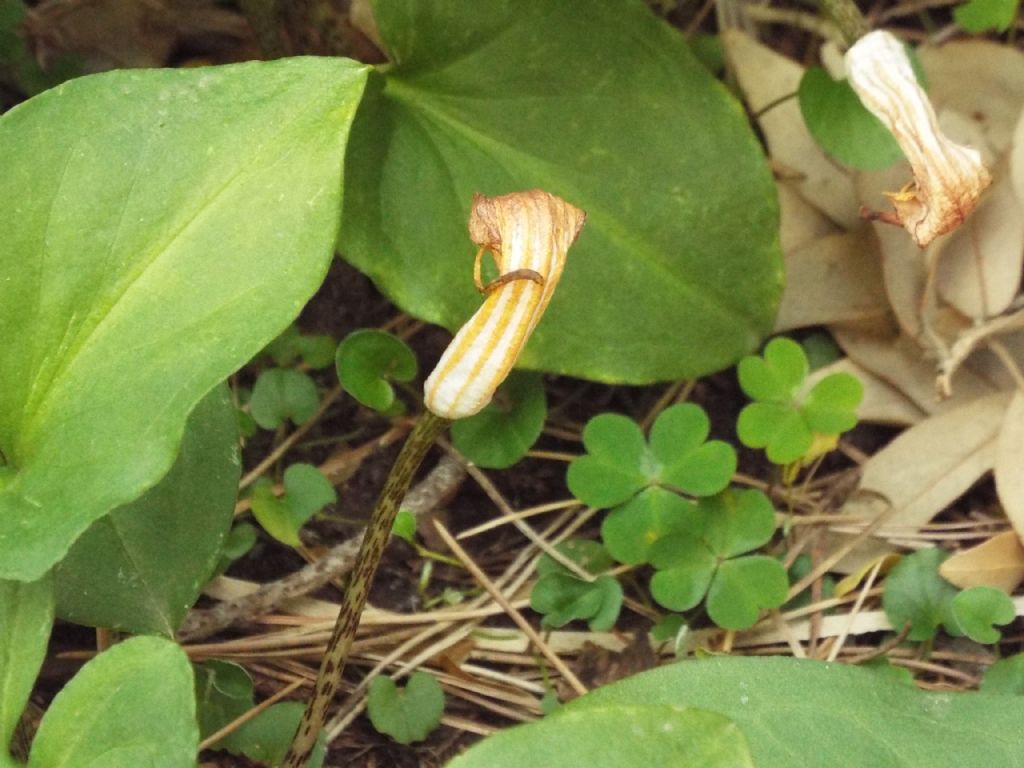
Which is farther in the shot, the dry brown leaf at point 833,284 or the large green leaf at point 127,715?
the dry brown leaf at point 833,284

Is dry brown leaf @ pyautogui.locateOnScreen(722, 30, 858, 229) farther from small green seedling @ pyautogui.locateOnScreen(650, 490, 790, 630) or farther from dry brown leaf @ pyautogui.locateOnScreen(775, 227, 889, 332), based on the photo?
small green seedling @ pyautogui.locateOnScreen(650, 490, 790, 630)

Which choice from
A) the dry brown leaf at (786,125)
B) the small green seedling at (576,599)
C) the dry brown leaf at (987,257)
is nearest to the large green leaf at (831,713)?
the small green seedling at (576,599)

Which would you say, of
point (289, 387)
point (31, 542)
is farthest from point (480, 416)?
point (31, 542)

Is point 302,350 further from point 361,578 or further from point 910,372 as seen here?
point 910,372

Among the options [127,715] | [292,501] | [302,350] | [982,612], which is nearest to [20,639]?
[127,715]

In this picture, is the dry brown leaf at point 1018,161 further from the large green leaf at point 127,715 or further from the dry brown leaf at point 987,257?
the large green leaf at point 127,715

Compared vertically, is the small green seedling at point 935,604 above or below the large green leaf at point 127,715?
below

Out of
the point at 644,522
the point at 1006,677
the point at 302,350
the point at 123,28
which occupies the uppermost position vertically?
the point at 123,28

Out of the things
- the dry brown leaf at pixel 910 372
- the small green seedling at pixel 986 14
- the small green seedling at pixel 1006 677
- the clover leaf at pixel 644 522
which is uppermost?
the small green seedling at pixel 986 14
